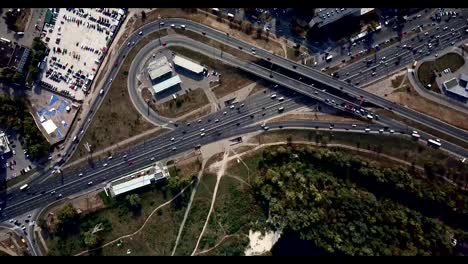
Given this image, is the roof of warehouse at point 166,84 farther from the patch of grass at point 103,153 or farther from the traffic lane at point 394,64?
the traffic lane at point 394,64

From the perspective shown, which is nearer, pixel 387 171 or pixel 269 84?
pixel 387 171

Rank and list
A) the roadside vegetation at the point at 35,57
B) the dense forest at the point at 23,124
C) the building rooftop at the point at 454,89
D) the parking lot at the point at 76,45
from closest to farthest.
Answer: the building rooftop at the point at 454,89 → the dense forest at the point at 23,124 → the roadside vegetation at the point at 35,57 → the parking lot at the point at 76,45

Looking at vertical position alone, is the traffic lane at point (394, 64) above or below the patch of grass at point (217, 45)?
below

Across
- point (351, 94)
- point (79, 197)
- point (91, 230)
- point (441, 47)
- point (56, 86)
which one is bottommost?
point (91, 230)

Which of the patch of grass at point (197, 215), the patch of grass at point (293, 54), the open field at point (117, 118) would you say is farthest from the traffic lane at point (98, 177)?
the patch of grass at point (293, 54)

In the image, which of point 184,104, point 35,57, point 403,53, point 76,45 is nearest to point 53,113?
point 35,57

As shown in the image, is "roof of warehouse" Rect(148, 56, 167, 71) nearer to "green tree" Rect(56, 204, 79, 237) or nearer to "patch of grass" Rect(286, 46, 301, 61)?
"patch of grass" Rect(286, 46, 301, 61)

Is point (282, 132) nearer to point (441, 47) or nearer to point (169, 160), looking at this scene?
point (169, 160)

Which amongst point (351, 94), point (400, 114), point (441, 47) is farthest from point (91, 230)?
point (441, 47)
